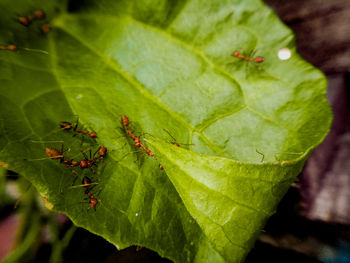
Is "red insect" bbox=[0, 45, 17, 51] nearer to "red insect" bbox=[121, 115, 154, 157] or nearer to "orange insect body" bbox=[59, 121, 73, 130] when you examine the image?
"orange insect body" bbox=[59, 121, 73, 130]

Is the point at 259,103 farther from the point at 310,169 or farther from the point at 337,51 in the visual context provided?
the point at 337,51

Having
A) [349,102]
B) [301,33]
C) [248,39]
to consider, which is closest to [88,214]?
[248,39]

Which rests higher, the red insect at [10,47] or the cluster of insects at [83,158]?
the red insect at [10,47]

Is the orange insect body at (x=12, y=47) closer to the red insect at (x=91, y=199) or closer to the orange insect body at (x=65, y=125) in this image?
the orange insect body at (x=65, y=125)

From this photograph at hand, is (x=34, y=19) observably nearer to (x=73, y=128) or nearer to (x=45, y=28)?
(x=45, y=28)

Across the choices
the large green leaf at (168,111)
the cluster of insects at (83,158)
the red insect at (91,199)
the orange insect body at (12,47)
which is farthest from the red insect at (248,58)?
the orange insect body at (12,47)

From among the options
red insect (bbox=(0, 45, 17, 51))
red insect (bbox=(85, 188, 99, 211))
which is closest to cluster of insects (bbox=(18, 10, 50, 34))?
red insect (bbox=(0, 45, 17, 51))
